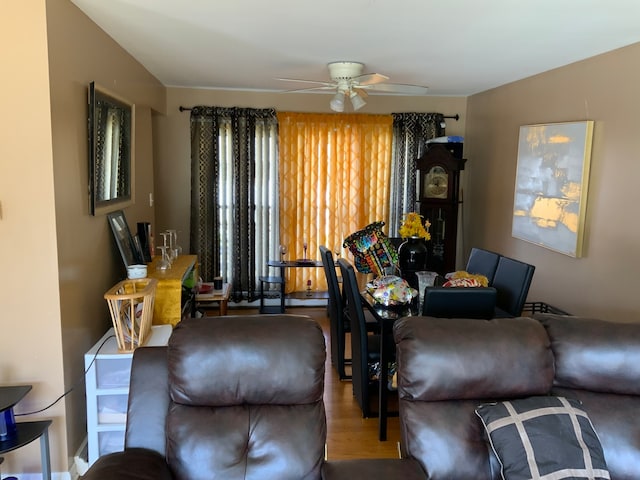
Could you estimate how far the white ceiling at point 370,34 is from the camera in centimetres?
254

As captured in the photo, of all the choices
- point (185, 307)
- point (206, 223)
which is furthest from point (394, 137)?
point (185, 307)

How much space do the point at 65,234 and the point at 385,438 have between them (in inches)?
83.6

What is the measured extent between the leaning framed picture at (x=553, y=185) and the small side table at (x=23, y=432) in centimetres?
349

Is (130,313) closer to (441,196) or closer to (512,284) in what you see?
(512,284)

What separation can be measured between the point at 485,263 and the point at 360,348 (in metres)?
1.40

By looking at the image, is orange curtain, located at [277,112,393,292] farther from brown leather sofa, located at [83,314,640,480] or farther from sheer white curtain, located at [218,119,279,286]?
brown leather sofa, located at [83,314,640,480]

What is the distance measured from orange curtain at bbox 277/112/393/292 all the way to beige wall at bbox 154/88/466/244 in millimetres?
176

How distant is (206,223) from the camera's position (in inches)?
214

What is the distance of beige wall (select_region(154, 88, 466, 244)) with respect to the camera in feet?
17.6

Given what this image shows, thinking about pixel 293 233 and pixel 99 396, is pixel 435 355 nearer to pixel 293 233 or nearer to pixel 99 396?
pixel 99 396

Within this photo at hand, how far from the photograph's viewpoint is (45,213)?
2.34 m

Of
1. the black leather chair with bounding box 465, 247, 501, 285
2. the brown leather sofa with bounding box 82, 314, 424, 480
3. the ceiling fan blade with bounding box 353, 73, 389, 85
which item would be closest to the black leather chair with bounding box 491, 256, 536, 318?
the black leather chair with bounding box 465, 247, 501, 285

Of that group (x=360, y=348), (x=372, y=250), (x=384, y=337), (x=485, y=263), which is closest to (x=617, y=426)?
(x=384, y=337)

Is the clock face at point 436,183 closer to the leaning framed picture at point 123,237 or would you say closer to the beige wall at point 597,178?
the beige wall at point 597,178
